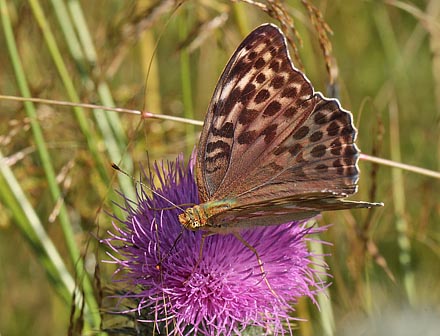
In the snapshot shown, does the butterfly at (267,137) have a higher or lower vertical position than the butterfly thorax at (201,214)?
higher

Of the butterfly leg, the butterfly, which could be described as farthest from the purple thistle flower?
the butterfly

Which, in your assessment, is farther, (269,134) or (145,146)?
(145,146)

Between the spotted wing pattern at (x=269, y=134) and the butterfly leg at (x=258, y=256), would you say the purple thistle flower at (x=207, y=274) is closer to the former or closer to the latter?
the butterfly leg at (x=258, y=256)

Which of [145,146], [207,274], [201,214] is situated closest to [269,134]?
[201,214]

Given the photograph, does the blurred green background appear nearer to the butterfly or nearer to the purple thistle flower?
the purple thistle flower

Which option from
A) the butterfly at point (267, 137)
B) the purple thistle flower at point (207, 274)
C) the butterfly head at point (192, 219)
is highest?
the butterfly at point (267, 137)

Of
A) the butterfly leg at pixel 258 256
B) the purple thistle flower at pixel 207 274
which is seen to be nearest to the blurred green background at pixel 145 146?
the purple thistle flower at pixel 207 274

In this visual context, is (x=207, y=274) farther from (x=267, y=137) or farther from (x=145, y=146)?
(x=145, y=146)
